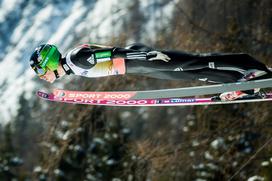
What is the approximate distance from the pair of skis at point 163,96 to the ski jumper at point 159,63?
0.55 feet

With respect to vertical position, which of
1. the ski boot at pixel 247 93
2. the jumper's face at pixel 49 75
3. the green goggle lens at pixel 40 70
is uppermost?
the green goggle lens at pixel 40 70

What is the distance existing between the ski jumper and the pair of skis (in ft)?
0.55

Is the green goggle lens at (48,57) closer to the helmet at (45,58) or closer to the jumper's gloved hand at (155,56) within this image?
the helmet at (45,58)

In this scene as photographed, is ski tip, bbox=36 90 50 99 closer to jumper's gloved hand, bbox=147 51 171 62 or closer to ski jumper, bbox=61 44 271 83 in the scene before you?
ski jumper, bbox=61 44 271 83

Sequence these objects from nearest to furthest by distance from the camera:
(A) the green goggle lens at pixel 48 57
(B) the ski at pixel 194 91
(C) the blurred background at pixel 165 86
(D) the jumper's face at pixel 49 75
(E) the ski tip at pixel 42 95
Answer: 1. (B) the ski at pixel 194 91
2. (A) the green goggle lens at pixel 48 57
3. (D) the jumper's face at pixel 49 75
4. (E) the ski tip at pixel 42 95
5. (C) the blurred background at pixel 165 86

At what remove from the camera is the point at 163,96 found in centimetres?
570

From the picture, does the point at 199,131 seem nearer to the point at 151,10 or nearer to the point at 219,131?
the point at 219,131

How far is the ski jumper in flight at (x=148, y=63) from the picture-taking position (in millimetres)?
5391

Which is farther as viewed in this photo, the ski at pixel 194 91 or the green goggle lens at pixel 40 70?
the green goggle lens at pixel 40 70

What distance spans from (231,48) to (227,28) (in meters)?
0.43

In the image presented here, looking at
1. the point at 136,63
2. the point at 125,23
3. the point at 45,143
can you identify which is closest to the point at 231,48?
the point at 125,23

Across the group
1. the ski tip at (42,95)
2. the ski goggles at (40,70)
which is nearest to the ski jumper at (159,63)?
the ski goggles at (40,70)

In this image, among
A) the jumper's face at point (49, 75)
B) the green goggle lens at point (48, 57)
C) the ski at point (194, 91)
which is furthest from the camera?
the jumper's face at point (49, 75)

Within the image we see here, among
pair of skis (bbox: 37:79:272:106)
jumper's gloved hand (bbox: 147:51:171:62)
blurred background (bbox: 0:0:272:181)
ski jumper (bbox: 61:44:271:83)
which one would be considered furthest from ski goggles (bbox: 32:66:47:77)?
blurred background (bbox: 0:0:272:181)
